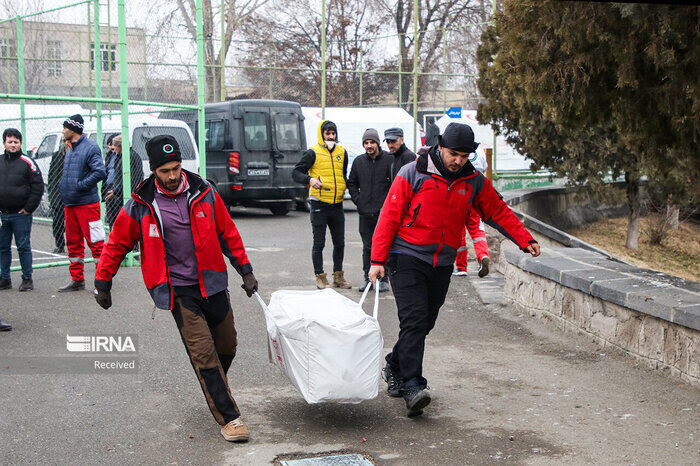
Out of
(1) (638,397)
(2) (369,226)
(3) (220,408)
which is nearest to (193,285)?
(3) (220,408)

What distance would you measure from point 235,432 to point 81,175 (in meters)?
5.50

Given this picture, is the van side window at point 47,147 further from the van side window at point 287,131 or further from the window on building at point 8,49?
the van side window at point 287,131

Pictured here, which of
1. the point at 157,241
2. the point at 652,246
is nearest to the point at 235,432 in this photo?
the point at 157,241

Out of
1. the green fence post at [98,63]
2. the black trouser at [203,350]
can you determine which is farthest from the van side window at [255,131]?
the black trouser at [203,350]

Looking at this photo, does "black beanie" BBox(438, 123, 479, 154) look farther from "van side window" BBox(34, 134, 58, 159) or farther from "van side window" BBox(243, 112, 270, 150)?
"van side window" BBox(243, 112, 270, 150)

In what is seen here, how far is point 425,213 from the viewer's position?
5414 millimetres

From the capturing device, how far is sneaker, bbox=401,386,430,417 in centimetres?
524

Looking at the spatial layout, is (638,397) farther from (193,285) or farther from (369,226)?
(369,226)

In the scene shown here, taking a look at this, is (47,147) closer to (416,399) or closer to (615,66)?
(615,66)

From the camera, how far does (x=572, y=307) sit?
24.8 feet

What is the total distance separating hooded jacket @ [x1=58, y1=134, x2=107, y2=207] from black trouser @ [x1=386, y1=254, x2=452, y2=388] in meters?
5.07

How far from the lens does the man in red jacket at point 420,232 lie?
5.40 meters

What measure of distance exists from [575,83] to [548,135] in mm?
10782

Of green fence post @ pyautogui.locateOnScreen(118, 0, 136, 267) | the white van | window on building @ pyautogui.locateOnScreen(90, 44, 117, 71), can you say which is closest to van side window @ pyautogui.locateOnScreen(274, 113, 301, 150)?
the white van
